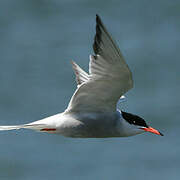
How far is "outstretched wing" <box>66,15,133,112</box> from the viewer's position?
4805mm

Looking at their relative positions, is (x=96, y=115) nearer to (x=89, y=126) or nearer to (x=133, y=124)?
(x=89, y=126)

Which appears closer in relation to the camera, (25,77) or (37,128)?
(37,128)

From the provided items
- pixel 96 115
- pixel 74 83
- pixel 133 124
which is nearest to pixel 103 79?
pixel 96 115

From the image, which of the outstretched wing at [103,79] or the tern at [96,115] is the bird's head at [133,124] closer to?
the tern at [96,115]

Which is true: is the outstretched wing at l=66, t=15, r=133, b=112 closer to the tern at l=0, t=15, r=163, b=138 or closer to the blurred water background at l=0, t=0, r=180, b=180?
the tern at l=0, t=15, r=163, b=138

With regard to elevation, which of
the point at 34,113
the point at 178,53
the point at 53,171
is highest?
the point at 178,53

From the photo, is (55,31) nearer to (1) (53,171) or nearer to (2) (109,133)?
(1) (53,171)

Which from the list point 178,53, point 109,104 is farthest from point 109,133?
point 178,53

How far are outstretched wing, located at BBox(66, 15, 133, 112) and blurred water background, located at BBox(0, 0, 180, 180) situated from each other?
18.4 feet

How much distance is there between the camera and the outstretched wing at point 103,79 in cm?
480

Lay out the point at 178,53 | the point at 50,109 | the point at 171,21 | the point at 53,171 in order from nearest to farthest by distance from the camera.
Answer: the point at 53,171, the point at 50,109, the point at 178,53, the point at 171,21

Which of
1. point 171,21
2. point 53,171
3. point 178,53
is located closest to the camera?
point 53,171

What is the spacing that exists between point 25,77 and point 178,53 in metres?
4.06

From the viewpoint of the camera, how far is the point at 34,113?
12117mm
